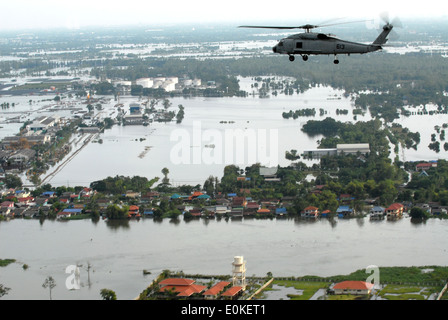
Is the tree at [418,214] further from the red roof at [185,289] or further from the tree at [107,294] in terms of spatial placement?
the tree at [107,294]

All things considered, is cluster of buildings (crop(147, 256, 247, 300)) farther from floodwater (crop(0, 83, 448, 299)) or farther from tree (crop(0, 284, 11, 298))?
tree (crop(0, 284, 11, 298))

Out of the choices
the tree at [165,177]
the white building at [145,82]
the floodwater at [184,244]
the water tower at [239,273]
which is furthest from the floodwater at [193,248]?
the white building at [145,82]

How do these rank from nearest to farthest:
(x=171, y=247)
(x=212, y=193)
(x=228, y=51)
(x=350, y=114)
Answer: (x=171, y=247) → (x=212, y=193) → (x=350, y=114) → (x=228, y=51)

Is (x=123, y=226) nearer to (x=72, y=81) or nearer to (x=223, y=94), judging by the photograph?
(x=223, y=94)

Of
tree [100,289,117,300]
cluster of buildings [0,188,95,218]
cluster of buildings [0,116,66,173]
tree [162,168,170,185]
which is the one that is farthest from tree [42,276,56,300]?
cluster of buildings [0,116,66,173]

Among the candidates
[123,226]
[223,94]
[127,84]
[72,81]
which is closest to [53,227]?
[123,226]
